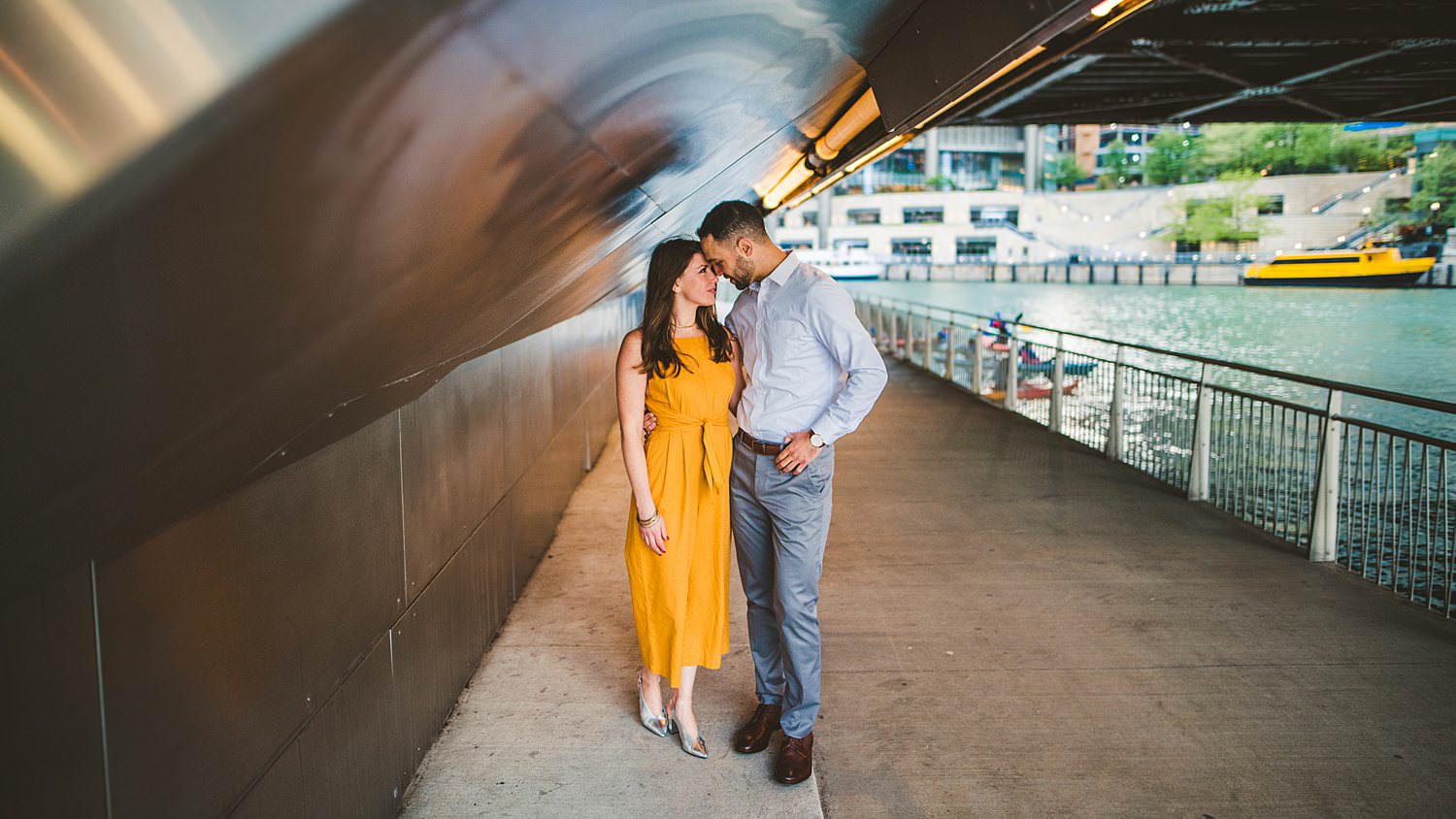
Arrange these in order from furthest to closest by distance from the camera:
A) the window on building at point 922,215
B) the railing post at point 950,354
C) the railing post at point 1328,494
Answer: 1. the window on building at point 922,215
2. the railing post at point 950,354
3. the railing post at point 1328,494

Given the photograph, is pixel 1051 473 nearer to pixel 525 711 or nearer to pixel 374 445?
pixel 525 711

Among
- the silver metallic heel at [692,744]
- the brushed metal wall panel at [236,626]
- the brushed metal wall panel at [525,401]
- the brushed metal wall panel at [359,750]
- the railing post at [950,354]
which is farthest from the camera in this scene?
the railing post at [950,354]

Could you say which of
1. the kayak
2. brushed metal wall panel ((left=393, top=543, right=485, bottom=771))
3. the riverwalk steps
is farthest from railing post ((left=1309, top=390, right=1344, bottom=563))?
the kayak

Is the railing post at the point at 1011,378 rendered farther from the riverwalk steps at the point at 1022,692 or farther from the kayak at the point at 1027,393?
the riverwalk steps at the point at 1022,692

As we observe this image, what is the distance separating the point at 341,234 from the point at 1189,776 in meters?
3.80

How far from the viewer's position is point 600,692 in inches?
186

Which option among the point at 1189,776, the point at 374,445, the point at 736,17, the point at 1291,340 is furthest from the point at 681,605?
the point at 1291,340

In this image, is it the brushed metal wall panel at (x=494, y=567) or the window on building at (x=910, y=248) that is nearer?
the brushed metal wall panel at (x=494, y=567)

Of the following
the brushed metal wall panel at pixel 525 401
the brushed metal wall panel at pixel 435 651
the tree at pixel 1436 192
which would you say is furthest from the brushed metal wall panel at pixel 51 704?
the tree at pixel 1436 192

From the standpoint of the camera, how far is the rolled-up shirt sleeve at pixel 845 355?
3814 millimetres

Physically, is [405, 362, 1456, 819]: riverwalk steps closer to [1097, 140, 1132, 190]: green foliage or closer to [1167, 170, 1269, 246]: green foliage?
[1167, 170, 1269, 246]: green foliage

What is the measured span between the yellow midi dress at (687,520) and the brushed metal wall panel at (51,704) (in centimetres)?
244

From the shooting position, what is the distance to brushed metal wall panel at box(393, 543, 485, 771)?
3.74 meters

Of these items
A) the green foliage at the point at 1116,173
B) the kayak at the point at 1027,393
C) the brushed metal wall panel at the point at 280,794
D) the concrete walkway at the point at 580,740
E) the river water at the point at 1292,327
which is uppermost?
the green foliage at the point at 1116,173
